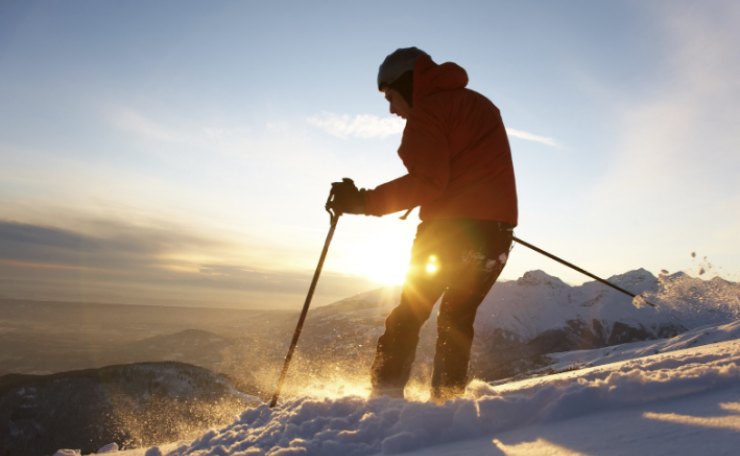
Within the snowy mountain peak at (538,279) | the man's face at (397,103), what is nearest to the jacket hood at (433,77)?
the man's face at (397,103)

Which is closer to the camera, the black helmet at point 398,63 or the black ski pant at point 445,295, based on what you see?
the black ski pant at point 445,295

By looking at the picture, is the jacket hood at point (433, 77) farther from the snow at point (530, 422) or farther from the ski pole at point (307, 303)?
the snow at point (530, 422)

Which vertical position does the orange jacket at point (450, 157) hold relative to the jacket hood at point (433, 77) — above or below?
below

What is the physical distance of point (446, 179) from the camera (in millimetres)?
3438

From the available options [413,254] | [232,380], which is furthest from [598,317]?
[413,254]

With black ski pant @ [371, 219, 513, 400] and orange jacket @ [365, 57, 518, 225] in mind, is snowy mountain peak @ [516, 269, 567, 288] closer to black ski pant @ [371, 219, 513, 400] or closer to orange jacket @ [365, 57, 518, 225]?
black ski pant @ [371, 219, 513, 400]

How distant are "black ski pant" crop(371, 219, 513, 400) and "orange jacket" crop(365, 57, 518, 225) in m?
0.16

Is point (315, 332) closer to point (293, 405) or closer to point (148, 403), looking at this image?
point (148, 403)

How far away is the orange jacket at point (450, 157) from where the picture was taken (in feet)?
11.2

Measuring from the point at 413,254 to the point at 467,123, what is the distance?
3.86 ft

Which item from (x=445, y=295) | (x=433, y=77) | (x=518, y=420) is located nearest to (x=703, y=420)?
(x=518, y=420)

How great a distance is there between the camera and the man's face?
12.9 ft

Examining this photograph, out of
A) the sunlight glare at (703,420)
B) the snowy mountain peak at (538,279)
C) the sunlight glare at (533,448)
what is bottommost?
the sunlight glare at (533,448)

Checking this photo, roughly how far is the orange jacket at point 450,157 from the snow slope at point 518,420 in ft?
4.93
